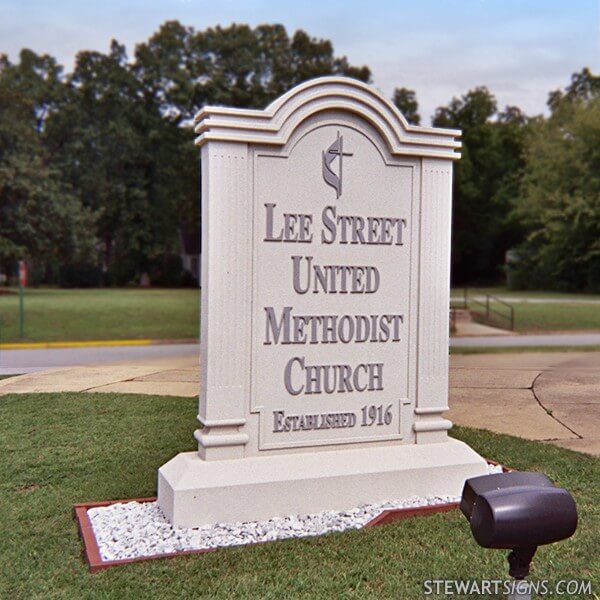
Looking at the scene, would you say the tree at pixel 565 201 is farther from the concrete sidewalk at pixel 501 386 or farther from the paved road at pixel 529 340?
the concrete sidewalk at pixel 501 386

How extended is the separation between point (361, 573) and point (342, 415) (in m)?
1.26

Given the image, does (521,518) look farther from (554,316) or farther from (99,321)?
(554,316)

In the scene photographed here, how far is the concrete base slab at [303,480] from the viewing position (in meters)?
4.20

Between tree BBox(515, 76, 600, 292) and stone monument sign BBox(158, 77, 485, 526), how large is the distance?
32142mm

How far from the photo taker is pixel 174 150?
4700 centimetres

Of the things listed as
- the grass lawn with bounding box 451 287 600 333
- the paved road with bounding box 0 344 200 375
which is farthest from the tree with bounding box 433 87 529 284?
the paved road with bounding box 0 344 200 375

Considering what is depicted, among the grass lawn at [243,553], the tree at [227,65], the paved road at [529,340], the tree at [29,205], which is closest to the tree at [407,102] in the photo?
the tree at [227,65]

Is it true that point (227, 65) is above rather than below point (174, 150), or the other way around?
above

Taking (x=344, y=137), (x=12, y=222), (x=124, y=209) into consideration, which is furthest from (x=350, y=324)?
(x=124, y=209)

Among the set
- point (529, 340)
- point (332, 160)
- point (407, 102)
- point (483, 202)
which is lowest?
point (529, 340)

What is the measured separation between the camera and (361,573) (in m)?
3.60

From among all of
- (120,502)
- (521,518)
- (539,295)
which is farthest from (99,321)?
(539,295)

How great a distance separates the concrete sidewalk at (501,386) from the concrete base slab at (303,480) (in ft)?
7.15

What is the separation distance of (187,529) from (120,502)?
29.8 inches
